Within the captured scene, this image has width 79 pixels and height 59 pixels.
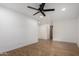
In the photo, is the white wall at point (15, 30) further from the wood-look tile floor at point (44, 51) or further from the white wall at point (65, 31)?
the white wall at point (65, 31)

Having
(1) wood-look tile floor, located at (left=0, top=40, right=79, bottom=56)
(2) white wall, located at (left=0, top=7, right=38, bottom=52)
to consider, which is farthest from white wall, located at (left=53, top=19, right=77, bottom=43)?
(2) white wall, located at (left=0, top=7, right=38, bottom=52)

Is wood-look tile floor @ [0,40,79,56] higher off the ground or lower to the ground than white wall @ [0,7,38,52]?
lower

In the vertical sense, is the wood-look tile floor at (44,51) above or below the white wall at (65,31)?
below

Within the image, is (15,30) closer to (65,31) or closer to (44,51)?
(44,51)

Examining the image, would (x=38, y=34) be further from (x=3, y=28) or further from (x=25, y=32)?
(x=3, y=28)

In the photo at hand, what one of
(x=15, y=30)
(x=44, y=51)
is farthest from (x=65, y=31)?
(x=15, y=30)

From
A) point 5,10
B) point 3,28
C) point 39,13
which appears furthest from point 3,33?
point 39,13

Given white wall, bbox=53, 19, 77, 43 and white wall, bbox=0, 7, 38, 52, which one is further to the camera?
white wall, bbox=53, 19, 77, 43

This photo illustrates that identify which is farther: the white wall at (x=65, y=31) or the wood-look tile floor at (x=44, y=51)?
the white wall at (x=65, y=31)

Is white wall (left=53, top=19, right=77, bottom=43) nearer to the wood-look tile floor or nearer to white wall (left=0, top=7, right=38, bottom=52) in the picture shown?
the wood-look tile floor

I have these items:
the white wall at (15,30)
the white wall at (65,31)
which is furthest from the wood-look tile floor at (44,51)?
the white wall at (65,31)

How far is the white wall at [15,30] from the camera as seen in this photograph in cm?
264

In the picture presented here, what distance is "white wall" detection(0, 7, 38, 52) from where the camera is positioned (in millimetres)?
2639

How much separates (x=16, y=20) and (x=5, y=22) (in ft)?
1.80
